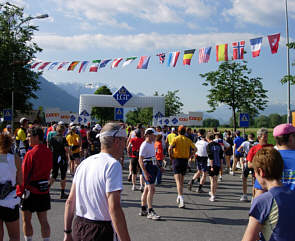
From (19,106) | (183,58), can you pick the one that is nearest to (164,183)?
(183,58)

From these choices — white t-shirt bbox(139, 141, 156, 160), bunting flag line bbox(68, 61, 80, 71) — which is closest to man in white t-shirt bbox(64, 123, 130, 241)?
white t-shirt bbox(139, 141, 156, 160)

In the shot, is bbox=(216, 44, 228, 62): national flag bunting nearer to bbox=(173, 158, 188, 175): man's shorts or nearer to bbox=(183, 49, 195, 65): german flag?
bbox=(183, 49, 195, 65): german flag

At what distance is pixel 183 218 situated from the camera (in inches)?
260

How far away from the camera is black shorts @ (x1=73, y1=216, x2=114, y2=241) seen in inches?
98.3

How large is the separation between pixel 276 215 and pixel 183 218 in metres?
4.68

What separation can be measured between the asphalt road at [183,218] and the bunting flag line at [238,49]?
758cm

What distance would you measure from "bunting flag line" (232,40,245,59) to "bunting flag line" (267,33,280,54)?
1232mm

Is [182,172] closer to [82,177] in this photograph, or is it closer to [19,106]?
[82,177]

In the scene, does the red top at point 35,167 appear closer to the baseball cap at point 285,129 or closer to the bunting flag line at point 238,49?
the baseball cap at point 285,129

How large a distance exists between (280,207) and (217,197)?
23.2ft

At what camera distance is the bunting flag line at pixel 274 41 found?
1417 centimetres

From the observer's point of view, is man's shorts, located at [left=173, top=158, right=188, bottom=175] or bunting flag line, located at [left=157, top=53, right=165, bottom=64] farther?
bunting flag line, located at [left=157, top=53, right=165, bottom=64]

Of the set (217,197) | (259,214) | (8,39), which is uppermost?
(8,39)

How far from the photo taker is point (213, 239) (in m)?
5.31
